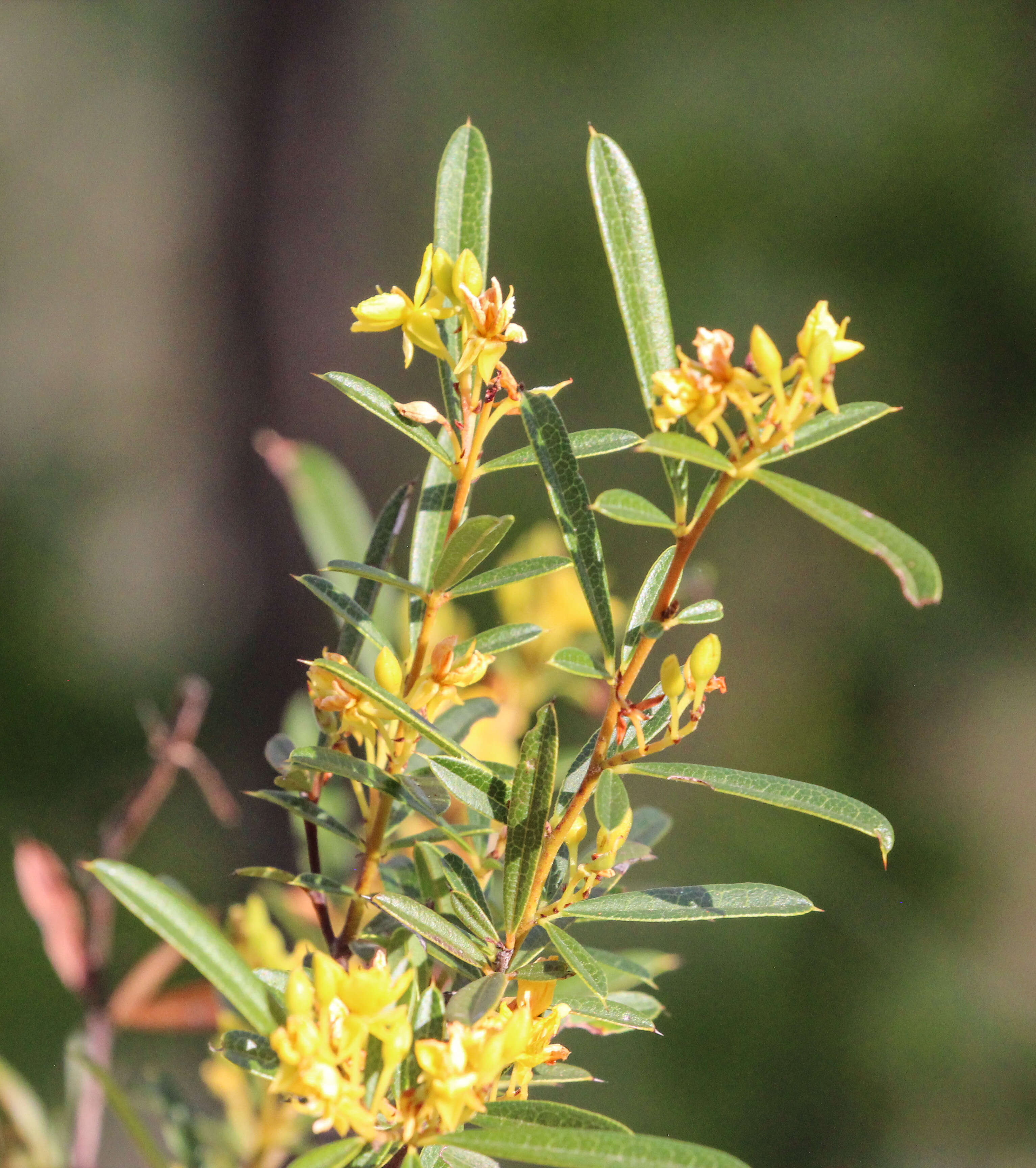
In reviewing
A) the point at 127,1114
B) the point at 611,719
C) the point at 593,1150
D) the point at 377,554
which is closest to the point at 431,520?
the point at 377,554

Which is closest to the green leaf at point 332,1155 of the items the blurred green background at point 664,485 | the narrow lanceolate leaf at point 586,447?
the narrow lanceolate leaf at point 586,447

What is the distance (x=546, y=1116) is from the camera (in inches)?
12.1

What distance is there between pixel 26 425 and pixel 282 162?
132 cm

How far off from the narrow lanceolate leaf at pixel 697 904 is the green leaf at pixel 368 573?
12 centimetres

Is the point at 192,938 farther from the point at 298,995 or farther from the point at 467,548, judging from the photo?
the point at 467,548

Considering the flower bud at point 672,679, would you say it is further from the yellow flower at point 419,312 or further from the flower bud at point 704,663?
the yellow flower at point 419,312

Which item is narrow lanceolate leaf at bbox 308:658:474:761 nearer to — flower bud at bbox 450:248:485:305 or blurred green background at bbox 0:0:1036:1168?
flower bud at bbox 450:248:485:305

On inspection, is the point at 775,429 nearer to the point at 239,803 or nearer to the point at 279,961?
the point at 279,961

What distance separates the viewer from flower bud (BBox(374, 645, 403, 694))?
363 mm

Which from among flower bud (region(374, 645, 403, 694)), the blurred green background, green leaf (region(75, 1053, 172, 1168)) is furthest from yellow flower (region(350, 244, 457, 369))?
the blurred green background

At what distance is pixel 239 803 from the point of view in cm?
297

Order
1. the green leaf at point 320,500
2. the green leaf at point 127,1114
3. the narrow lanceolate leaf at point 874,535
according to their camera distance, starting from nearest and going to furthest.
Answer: the narrow lanceolate leaf at point 874,535 → the green leaf at point 127,1114 → the green leaf at point 320,500

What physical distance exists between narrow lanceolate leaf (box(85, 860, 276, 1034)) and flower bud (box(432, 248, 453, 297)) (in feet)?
0.69

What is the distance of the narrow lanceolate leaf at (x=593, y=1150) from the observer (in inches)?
10.6
